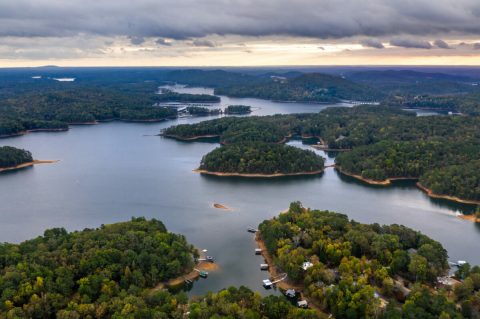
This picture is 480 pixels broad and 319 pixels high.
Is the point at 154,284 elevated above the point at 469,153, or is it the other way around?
the point at 469,153

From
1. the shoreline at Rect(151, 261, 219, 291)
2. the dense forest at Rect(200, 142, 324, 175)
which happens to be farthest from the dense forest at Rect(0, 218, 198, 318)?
the dense forest at Rect(200, 142, 324, 175)

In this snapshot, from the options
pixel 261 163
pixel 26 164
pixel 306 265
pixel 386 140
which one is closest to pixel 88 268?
pixel 306 265

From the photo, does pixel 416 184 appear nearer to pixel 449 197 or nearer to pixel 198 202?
pixel 449 197

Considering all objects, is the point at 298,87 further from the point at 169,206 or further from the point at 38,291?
the point at 38,291

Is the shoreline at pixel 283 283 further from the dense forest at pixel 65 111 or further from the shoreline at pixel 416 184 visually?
the dense forest at pixel 65 111

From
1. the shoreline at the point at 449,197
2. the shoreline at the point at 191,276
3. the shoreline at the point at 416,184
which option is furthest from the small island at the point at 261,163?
the shoreline at the point at 191,276

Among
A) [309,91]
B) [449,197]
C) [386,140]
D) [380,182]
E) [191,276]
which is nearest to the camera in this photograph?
[191,276]

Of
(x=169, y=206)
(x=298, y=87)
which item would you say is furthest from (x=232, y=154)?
(x=298, y=87)
